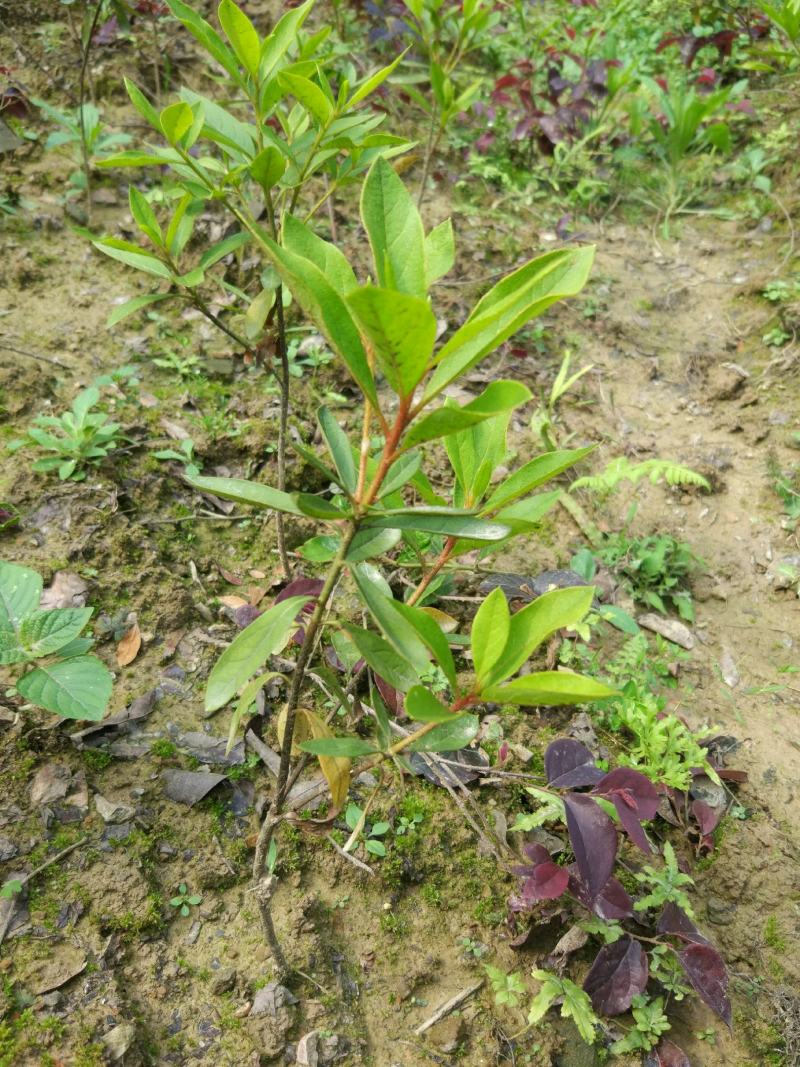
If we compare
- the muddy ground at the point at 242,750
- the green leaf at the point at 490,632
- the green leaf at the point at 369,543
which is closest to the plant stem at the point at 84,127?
the muddy ground at the point at 242,750

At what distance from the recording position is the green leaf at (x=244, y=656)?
1.14 m

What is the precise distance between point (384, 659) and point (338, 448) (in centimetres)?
38

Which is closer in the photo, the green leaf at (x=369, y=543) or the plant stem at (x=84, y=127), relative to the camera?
the green leaf at (x=369, y=543)

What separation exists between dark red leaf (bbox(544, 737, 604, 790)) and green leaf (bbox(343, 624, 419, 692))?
0.80 metres

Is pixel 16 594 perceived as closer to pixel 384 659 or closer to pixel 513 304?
pixel 384 659

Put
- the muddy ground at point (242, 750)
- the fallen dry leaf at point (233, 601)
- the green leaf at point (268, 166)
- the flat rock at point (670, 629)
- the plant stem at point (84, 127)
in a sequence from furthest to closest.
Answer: the plant stem at point (84, 127), the flat rock at point (670, 629), the fallen dry leaf at point (233, 601), the muddy ground at point (242, 750), the green leaf at point (268, 166)

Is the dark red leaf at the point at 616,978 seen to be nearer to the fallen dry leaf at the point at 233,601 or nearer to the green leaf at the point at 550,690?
the green leaf at the point at 550,690

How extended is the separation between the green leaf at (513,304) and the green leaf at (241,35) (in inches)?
35.9

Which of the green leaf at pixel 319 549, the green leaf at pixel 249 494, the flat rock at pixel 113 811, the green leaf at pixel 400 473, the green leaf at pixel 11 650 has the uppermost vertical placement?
the green leaf at pixel 249 494

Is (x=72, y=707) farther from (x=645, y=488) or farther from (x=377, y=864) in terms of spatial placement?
(x=645, y=488)

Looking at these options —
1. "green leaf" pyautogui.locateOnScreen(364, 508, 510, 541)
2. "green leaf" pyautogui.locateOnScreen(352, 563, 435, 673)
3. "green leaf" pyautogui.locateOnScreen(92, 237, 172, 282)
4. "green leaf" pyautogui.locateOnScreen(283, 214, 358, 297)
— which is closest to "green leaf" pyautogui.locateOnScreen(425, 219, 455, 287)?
"green leaf" pyautogui.locateOnScreen(283, 214, 358, 297)

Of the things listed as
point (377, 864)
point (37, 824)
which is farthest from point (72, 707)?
point (377, 864)

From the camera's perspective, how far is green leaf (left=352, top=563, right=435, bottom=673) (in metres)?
1.08

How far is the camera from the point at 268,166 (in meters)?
1.54
